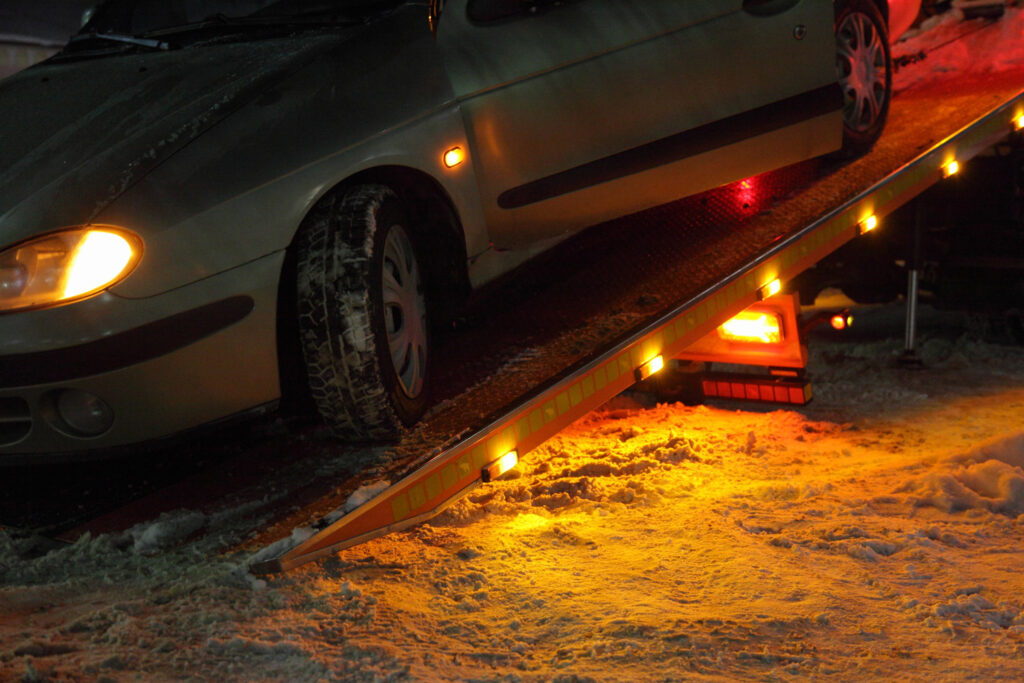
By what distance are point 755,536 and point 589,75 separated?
66.3 inches

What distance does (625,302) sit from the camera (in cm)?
386

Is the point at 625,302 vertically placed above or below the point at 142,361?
below

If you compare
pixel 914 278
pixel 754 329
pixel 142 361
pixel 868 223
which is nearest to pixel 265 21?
pixel 142 361

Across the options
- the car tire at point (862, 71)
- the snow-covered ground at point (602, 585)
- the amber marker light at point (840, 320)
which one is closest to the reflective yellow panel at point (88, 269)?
the snow-covered ground at point (602, 585)

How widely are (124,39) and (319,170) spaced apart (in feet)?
4.28

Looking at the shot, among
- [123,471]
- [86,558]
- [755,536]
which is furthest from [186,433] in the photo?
[755,536]

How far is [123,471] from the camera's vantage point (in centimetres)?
336

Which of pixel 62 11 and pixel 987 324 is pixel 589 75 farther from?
pixel 62 11

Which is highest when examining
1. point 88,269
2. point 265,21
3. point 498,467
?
point 265,21

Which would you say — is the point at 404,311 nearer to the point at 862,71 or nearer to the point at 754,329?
the point at 754,329

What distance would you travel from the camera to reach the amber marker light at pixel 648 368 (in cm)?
355

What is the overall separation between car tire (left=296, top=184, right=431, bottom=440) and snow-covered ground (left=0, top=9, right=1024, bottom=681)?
0.39 metres

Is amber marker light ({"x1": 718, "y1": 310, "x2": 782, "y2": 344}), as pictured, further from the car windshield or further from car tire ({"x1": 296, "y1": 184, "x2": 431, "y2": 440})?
the car windshield

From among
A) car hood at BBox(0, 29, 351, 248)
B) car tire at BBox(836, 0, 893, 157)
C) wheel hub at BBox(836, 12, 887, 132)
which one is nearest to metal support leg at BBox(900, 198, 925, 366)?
car tire at BBox(836, 0, 893, 157)
